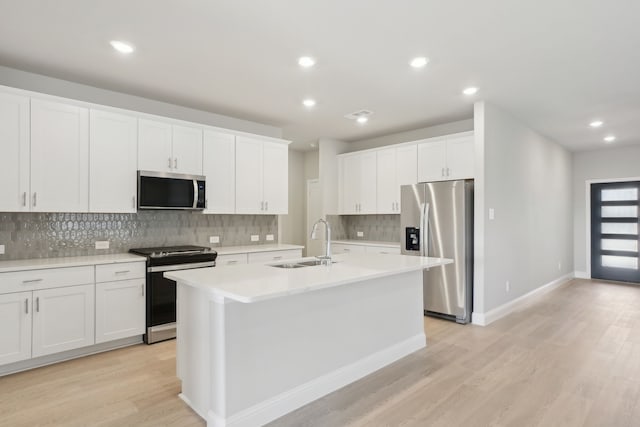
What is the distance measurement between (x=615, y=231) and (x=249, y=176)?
7.14 meters

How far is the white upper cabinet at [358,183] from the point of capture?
5.84 meters

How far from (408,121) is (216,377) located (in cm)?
422

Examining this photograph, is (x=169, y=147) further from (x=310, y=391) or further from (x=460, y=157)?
(x=460, y=157)

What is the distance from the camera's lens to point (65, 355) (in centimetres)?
321

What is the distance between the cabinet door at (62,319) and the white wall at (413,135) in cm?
464

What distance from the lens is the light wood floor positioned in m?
2.29

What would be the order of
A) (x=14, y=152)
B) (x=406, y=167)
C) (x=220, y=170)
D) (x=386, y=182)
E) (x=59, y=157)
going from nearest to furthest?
(x=14, y=152), (x=59, y=157), (x=220, y=170), (x=406, y=167), (x=386, y=182)

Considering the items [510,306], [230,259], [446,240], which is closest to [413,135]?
[446,240]

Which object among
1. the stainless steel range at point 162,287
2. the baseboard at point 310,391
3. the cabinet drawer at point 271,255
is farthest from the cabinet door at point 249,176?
the baseboard at point 310,391

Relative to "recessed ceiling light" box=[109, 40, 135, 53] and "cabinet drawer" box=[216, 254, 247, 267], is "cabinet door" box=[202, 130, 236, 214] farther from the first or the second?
"recessed ceiling light" box=[109, 40, 135, 53]

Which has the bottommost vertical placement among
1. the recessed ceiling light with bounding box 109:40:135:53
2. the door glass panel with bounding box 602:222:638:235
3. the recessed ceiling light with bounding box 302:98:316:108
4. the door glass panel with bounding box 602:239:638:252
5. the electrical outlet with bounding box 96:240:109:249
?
the door glass panel with bounding box 602:239:638:252

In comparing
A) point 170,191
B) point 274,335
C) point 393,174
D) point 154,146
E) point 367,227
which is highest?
point 154,146

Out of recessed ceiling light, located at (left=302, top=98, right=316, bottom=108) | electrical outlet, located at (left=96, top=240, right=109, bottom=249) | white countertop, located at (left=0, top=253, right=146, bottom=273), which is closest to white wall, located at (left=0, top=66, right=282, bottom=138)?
recessed ceiling light, located at (left=302, top=98, right=316, bottom=108)

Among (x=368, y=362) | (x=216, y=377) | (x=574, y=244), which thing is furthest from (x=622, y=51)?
(x=574, y=244)
